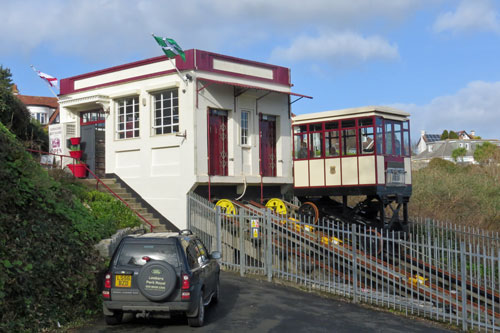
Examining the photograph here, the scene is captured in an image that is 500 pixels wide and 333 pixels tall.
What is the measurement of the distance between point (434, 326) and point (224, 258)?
22.2 feet

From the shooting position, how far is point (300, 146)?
17.9 metres

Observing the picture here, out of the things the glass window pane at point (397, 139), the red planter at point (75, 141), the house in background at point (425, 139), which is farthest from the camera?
the house in background at point (425, 139)

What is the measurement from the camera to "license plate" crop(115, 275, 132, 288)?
8016 millimetres

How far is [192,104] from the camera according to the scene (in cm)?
1711

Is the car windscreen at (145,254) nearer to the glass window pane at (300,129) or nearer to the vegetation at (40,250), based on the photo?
the vegetation at (40,250)

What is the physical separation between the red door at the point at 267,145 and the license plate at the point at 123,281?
11.7 meters

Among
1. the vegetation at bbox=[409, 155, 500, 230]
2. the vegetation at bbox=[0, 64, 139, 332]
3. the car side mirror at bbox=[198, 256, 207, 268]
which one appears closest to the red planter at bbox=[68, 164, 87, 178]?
the vegetation at bbox=[0, 64, 139, 332]

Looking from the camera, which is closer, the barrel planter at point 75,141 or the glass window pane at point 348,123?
the glass window pane at point 348,123

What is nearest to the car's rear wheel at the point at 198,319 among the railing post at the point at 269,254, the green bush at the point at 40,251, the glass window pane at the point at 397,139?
the green bush at the point at 40,251

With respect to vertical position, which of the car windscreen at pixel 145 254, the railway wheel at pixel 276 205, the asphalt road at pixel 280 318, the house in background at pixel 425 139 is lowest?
the asphalt road at pixel 280 318

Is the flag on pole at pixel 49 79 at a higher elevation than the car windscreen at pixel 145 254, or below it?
higher

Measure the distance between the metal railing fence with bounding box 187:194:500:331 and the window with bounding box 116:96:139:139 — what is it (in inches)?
159

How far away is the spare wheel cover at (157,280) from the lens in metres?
7.85

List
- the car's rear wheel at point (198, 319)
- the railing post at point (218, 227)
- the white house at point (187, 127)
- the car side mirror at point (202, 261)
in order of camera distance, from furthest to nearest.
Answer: the white house at point (187, 127)
the railing post at point (218, 227)
the car side mirror at point (202, 261)
the car's rear wheel at point (198, 319)
